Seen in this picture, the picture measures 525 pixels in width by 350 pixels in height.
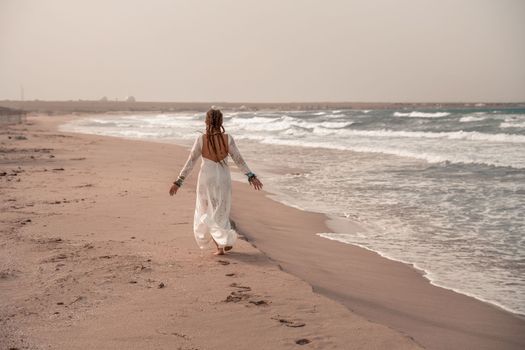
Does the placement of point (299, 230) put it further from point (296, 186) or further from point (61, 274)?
point (296, 186)

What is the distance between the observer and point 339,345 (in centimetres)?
350

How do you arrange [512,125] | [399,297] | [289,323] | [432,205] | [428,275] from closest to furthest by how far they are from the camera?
1. [289,323]
2. [399,297]
3. [428,275]
4. [432,205]
5. [512,125]

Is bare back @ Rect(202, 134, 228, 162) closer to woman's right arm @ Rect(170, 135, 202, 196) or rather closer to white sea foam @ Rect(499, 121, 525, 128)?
woman's right arm @ Rect(170, 135, 202, 196)

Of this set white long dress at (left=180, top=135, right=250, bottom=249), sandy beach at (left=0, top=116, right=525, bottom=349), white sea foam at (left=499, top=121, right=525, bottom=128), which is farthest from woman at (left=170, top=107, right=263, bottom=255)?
white sea foam at (left=499, top=121, right=525, bottom=128)

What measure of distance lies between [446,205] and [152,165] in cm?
797

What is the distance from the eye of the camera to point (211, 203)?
575 cm

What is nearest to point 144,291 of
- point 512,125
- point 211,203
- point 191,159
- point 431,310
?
point 211,203

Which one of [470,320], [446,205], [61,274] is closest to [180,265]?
[61,274]

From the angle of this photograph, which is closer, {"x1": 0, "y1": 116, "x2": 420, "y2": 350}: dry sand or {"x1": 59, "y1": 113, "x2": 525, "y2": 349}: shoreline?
{"x1": 0, "y1": 116, "x2": 420, "y2": 350}: dry sand

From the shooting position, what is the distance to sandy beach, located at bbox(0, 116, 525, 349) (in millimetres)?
3635

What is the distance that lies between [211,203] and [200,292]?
4.79ft

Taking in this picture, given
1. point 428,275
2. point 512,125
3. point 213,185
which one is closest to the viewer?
point 428,275

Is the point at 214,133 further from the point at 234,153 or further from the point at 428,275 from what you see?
the point at 428,275

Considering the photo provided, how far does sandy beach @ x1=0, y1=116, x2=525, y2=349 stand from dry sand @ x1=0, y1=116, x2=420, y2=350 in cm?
1
